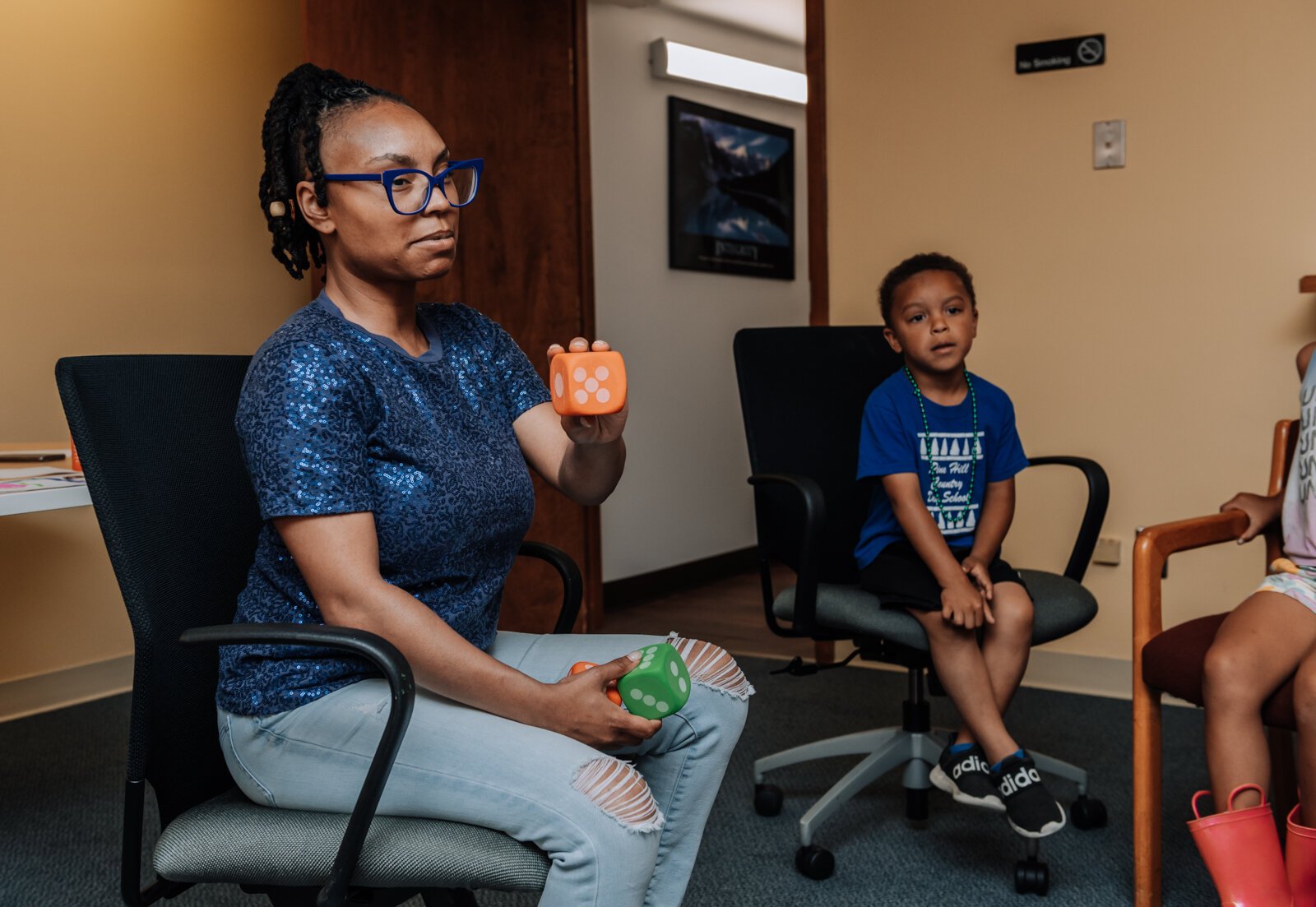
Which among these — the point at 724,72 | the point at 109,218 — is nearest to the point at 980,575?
the point at 109,218

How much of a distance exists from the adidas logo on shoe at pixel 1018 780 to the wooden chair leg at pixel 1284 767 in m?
0.44

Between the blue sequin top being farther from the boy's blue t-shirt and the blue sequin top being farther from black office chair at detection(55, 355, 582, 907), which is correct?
the boy's blue t-shirt

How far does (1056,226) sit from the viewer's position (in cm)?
301

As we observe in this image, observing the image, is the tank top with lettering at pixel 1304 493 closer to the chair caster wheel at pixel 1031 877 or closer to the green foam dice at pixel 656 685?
the chair caster wheel at pixel 1031 877

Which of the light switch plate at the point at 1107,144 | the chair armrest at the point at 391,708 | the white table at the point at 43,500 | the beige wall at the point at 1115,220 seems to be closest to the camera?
the chair armrest at the point at 391,708

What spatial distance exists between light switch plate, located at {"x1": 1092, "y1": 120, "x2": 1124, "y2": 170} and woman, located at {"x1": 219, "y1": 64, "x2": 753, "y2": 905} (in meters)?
2.04

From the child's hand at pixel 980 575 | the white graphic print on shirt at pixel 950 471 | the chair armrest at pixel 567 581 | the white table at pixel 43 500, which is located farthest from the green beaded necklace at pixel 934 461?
the white table at pixel 43 500

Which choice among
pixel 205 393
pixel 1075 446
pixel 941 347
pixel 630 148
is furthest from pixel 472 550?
pixel 630 148

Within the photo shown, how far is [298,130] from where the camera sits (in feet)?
4.32

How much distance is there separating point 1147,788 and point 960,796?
291mm

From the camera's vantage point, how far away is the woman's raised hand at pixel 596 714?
116 cm

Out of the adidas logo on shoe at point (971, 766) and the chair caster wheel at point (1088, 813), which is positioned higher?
the adidas logo on shoe at point (971, 766)

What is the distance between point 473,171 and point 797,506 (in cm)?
104

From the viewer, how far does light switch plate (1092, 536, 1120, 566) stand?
301 cm
